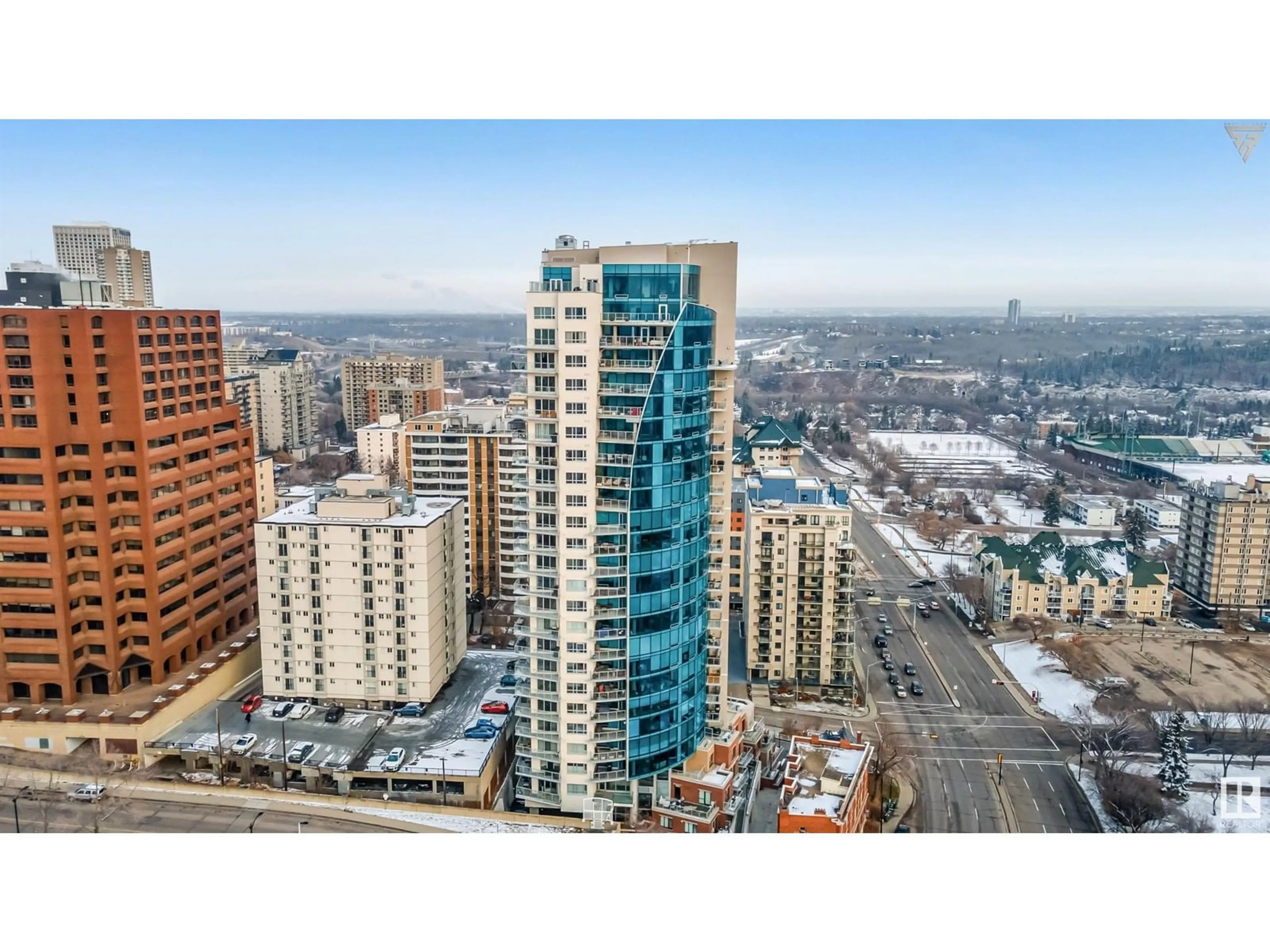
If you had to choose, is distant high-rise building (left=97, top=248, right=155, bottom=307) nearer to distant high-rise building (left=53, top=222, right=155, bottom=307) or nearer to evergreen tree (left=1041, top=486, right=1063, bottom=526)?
distant high-rise building (left=53, top=222, right=155, bottom=307)

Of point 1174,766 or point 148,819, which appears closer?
point 148,819

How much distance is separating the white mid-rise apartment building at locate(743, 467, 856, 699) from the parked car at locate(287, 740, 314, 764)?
380cm

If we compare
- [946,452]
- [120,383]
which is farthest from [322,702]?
[946,452]

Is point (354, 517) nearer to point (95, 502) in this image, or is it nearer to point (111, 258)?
point (95, 502)

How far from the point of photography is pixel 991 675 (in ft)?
25.2

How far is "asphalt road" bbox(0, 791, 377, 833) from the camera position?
4254 millimetres

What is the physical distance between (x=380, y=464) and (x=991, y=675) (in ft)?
27.5

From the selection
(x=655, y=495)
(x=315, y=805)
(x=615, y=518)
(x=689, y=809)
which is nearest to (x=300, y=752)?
(x=315, y=805)

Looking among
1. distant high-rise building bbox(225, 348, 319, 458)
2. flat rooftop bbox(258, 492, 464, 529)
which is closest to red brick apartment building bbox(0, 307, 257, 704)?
flat rooftop bbox(258, 492, 464, 529)

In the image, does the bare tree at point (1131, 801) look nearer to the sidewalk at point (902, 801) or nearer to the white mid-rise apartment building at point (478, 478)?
the sidewalk at point (902, 801)

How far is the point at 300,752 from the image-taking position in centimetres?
518

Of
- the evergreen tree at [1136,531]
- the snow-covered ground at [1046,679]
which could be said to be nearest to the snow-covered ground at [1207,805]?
the snow-covered ground at [1046,679]

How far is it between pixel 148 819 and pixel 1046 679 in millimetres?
7008

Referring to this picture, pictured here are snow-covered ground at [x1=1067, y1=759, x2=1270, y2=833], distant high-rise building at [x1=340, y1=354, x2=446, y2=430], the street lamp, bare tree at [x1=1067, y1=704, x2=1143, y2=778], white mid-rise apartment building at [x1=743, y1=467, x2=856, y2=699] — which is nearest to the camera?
the street lamp
